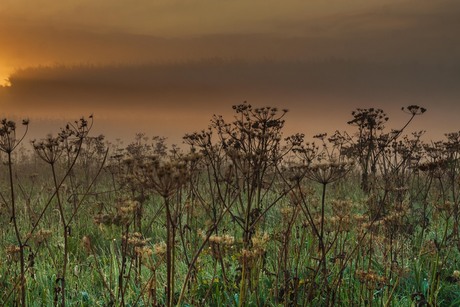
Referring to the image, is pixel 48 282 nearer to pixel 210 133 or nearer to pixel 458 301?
pixel 210 133

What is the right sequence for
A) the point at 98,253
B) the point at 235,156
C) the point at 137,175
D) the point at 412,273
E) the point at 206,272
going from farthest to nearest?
the point at 98,253 → the point at 412,273 → the point at 206,272 → the point at 235,156 → the point at 137,175

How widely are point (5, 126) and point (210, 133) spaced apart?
6.87 feet

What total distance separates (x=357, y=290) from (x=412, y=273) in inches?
49.8

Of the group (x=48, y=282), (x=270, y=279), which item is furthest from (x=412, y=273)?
(x=48, y=282)

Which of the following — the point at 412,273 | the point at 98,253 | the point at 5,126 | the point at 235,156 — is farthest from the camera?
the point at 98,253

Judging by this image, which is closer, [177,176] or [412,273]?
[177,176]

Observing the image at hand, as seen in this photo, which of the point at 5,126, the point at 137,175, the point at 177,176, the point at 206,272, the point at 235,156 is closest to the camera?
the point at 177,176

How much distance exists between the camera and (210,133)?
5594 millimetres

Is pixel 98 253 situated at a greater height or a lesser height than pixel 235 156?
lesser

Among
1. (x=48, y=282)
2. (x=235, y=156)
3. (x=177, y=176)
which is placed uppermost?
(x=235, y=156)

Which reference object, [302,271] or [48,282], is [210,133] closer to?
[302,271]

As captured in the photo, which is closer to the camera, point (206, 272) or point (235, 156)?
point (235, 156)

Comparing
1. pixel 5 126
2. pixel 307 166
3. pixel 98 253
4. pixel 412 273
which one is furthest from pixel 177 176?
pixel 98 253

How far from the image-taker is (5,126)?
408 cm
